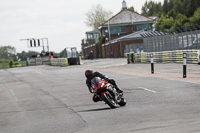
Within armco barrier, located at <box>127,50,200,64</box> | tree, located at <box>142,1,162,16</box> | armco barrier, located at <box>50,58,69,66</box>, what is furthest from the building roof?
tree, located at <box>142,1,162,16</box>

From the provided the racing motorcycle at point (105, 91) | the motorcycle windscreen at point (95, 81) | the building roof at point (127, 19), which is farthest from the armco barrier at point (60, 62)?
the motorcycle windscreen at point (95, 81)

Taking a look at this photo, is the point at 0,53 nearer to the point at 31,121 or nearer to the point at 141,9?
the point at 141,9

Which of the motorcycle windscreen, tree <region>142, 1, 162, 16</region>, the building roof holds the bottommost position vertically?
the motorcycle windscreen

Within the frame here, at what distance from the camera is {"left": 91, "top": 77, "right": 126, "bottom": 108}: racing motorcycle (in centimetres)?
1020

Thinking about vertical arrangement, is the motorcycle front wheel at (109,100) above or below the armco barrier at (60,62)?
above

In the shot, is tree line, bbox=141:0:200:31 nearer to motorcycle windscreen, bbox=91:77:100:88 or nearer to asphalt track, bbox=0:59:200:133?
asphalt track, bbox=0:59:200:133

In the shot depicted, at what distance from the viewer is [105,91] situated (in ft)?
33.7

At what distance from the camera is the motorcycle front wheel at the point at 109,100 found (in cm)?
1023

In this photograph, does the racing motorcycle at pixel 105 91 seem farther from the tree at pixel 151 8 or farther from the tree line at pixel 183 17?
the tree at pixel 151 8

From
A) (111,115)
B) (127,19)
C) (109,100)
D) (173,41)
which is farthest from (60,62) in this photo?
(111,115)

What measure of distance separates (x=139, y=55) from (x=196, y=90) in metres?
27.2

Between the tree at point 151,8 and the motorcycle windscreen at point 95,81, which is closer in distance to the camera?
the motorcycle windscreen at point 95,81

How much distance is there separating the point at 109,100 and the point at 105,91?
0.28 metres

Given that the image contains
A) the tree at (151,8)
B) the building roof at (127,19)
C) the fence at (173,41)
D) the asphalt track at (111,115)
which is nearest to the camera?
the asphalt track at (111,115)
